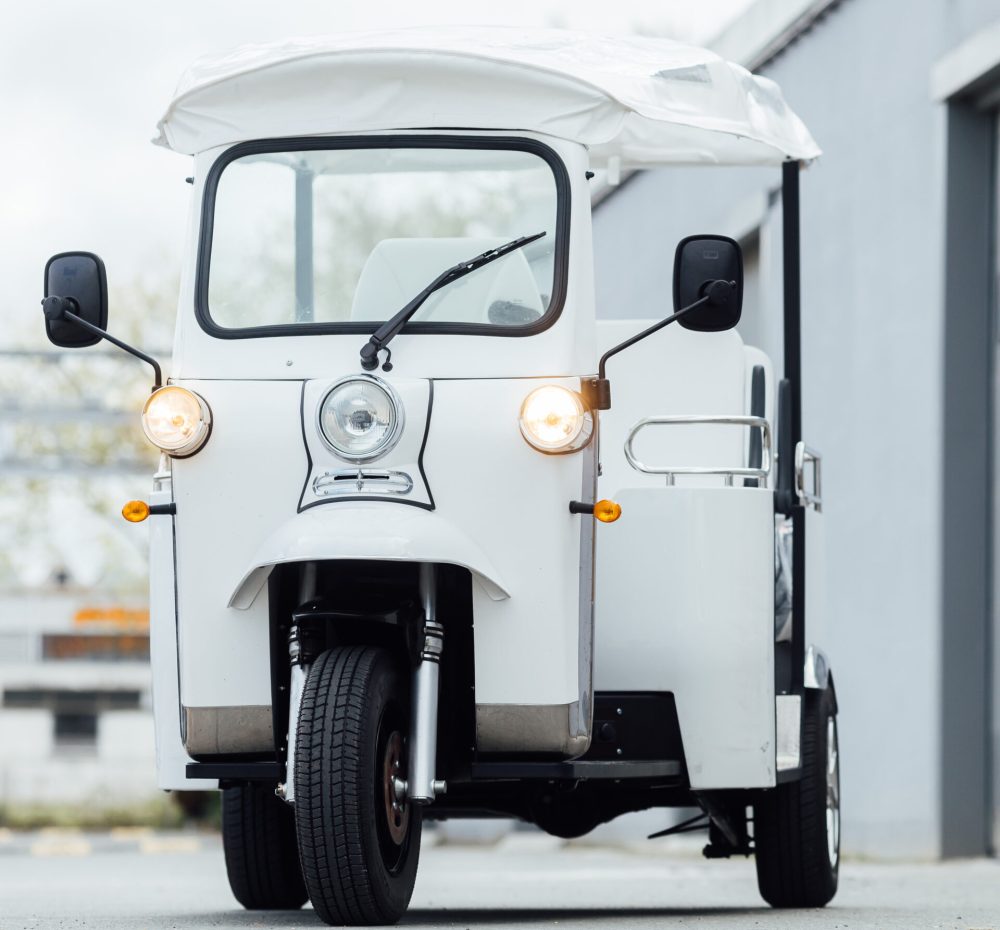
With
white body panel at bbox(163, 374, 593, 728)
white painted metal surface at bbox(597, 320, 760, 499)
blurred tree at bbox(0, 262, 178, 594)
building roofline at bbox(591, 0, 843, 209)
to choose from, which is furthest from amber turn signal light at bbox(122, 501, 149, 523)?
blurred tree at bbox(0, 262, 178, 594)

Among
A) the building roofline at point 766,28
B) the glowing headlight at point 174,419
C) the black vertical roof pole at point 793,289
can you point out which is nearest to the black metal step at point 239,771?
the glowing headlight at point 174,419

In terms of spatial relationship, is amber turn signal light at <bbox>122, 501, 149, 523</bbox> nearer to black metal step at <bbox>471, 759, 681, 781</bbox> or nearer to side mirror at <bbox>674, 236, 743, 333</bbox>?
black metal step at <bbox>471, 759, 681, 781</bbox>

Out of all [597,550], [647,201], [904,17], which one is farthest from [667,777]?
[647,201]

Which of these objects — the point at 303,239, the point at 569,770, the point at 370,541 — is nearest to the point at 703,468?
the point at 569,770

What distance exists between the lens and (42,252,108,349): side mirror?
6.42 metres

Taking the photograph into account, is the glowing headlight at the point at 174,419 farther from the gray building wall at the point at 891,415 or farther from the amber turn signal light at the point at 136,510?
the gray building wall at the point at 891,415

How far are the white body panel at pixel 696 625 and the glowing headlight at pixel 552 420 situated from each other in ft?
2.89

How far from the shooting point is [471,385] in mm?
6246

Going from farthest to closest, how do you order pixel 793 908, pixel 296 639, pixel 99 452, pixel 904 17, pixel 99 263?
pixel 99 452 < pixel 904 17 < pixel 793 908 < pixel 99 263 < pixel 296 639

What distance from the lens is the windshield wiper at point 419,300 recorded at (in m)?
6.25

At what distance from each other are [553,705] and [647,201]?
1471cm

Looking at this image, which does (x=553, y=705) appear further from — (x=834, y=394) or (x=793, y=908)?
(x=834, y=394)

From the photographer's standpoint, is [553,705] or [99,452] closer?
[553,705]

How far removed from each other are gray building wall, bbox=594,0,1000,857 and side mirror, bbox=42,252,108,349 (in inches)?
250
